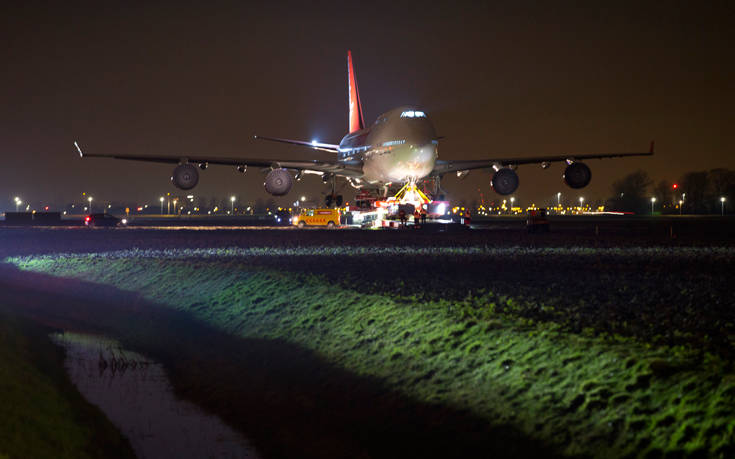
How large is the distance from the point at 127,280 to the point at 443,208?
94.8 ft

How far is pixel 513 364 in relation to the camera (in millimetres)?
11484

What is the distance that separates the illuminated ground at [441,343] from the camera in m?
9.42

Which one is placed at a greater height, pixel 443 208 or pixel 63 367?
pixel 443 208

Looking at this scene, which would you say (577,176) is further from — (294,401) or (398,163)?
(294,401)

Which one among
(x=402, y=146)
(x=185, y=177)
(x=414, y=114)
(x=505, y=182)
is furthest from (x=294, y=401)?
(x=505, y=182)

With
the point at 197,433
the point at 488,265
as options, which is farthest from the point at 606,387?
the point at 488,265

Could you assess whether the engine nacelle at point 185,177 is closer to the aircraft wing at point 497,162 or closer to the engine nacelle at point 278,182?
the engine nacelle at point 278,182

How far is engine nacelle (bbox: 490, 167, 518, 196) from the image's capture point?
54.6 meters

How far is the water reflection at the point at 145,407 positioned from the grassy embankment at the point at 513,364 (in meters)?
2.86

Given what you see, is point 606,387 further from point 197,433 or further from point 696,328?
A: point 197,433

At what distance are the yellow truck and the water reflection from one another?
43.6m

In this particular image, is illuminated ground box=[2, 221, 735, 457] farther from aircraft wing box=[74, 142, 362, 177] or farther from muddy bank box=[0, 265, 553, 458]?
aircraft wing box=[74, 142, 362, 177]

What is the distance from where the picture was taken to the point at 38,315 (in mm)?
22906

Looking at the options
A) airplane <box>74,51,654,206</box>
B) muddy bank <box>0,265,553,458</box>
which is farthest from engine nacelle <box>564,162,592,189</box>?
muddy bank <box>0,265,553,458</box>
